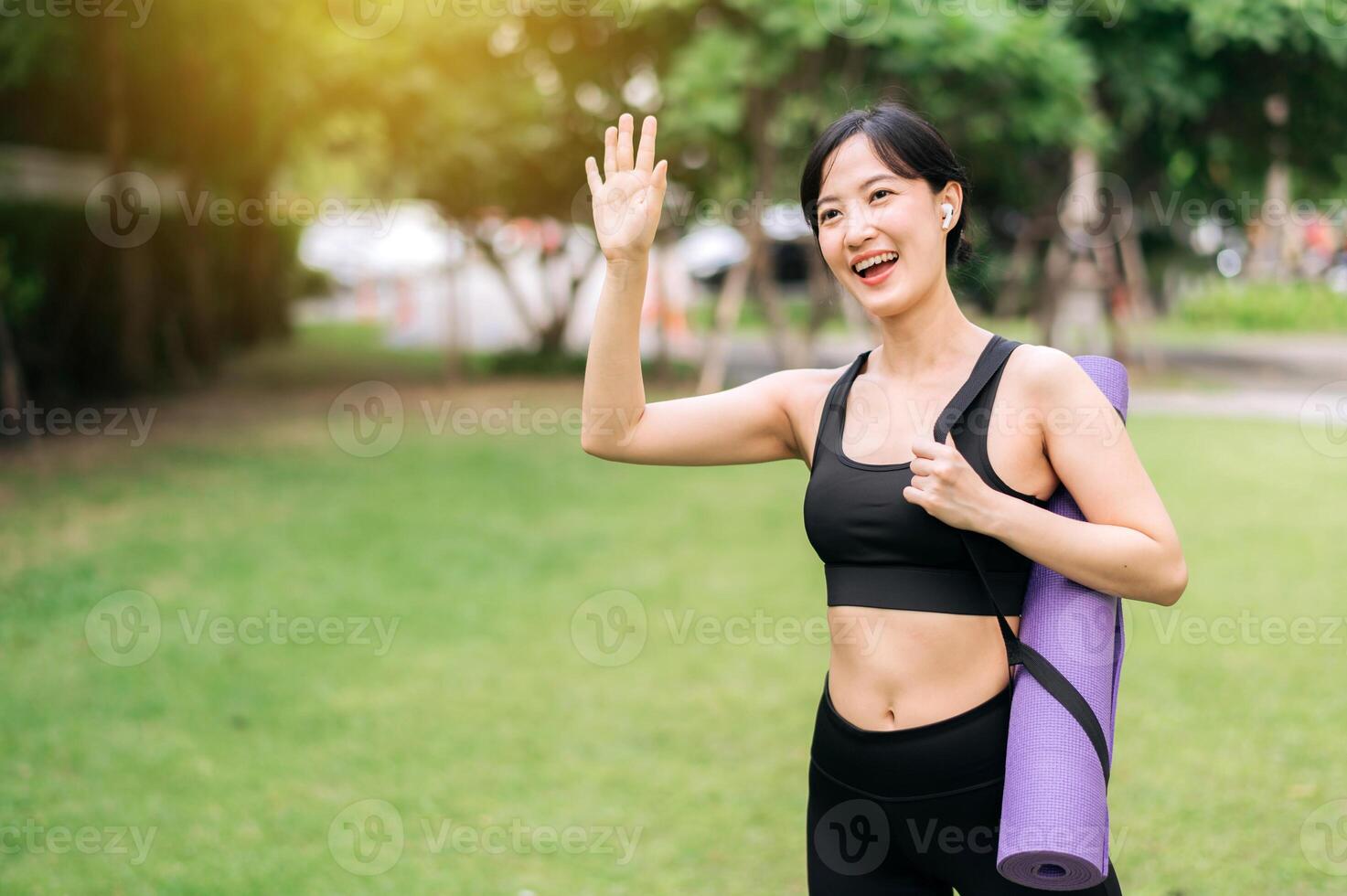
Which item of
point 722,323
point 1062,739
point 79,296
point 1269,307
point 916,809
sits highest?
point 1269,307

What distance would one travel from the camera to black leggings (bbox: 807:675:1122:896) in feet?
7.06

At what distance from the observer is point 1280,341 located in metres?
22.9

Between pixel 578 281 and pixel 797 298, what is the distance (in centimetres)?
1461

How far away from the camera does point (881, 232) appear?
2170 millimetres

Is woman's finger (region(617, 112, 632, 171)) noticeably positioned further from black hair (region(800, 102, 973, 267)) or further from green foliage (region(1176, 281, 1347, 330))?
green foliage (region(1176, 281, 1347, 330))

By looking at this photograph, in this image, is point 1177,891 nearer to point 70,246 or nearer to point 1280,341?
point 70,246

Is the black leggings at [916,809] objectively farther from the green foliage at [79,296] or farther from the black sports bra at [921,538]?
the green foliage at [79,296]

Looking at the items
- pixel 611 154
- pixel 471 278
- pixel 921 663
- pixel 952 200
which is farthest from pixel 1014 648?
pixel 471 278

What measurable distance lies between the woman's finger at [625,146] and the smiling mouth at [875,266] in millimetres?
444

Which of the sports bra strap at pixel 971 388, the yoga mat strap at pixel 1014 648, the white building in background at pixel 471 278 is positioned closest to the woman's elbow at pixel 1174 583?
the yoga mat strap at pixel 1014 648

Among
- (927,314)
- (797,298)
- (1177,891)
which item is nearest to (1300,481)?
(1177,891)

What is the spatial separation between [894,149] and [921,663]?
86cm

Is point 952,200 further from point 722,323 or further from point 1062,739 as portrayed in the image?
point 722,323

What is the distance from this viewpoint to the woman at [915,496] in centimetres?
202
